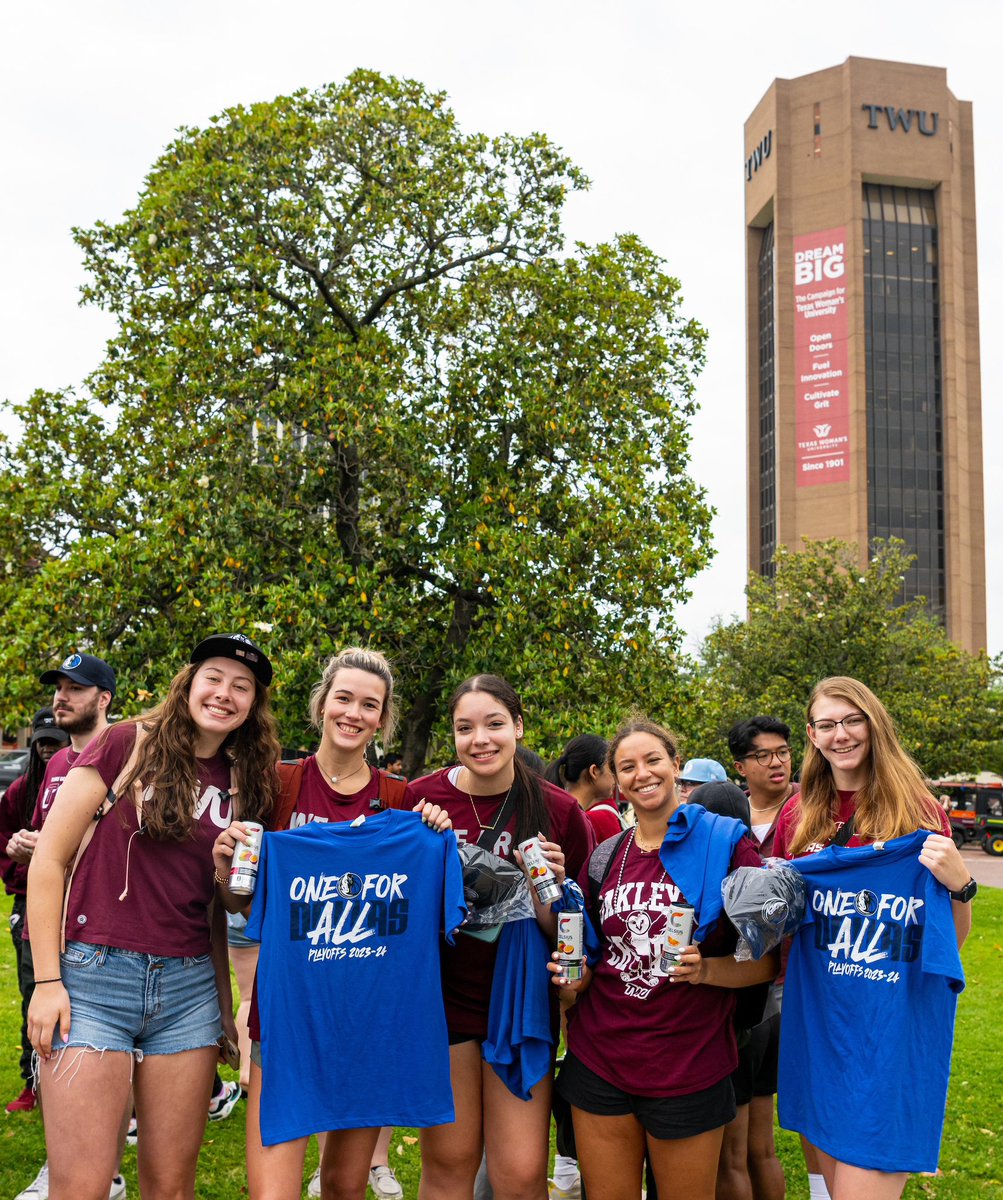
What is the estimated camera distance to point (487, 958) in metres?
3.59

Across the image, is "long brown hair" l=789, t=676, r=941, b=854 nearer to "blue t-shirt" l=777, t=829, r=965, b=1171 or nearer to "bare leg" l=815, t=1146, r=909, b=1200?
"blue t-shirt" l=777, t=829, r=965, b=1171

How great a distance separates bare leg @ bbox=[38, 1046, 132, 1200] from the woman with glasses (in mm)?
2176

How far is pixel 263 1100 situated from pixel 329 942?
1.69ft

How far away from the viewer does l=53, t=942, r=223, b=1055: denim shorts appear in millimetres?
3123

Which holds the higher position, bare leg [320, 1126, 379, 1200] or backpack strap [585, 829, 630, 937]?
backpack strap [585, 829, 630, 937]

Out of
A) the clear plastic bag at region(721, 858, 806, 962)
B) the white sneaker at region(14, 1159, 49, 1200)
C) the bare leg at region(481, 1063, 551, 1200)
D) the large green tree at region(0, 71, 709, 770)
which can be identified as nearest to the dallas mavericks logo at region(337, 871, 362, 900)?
the bare leg at region(481, 1063, 551, 1200)

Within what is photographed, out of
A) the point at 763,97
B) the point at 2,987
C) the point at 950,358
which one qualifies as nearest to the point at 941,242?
the point at 950,358

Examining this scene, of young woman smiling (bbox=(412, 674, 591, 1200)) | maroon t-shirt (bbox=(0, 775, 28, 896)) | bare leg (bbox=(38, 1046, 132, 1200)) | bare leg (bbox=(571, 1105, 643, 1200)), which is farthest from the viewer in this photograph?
maroon t-shirt (bbox=(0, 775, 28, 896))

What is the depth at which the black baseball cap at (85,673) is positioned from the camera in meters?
5.00

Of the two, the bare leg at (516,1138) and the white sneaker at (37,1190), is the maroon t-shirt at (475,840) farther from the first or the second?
the white sneaker at (37,1190)

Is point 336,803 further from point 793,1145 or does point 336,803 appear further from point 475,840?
point 793,1145

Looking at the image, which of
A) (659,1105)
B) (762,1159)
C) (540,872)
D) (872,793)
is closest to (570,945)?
(540,872)

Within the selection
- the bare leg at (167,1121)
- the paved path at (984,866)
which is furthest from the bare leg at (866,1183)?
the paved path at (984,866)

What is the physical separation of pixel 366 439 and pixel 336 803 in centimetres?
884
